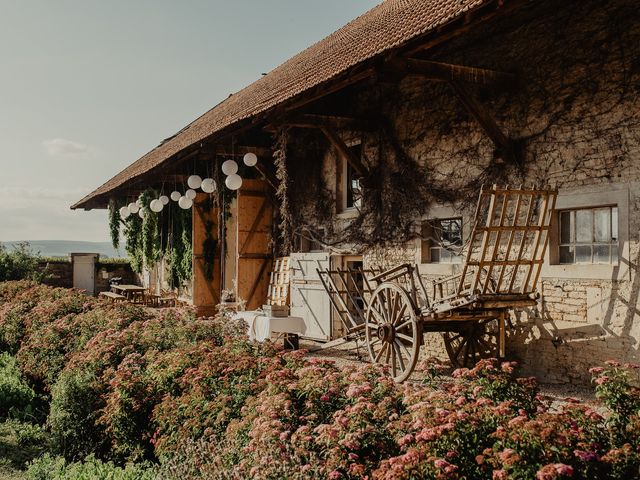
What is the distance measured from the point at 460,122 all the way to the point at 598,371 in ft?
19.2

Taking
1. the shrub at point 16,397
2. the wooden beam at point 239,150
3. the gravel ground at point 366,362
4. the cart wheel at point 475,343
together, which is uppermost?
the wooden beam at point 239,150

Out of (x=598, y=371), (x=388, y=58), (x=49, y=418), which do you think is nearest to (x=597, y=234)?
(x=388, y=58)

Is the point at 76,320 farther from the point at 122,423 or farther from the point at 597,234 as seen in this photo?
the point at 597,234

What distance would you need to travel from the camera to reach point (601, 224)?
24.3 feet

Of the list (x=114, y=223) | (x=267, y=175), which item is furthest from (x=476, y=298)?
(x=114, y=223)

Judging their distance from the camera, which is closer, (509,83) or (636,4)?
(636,4)

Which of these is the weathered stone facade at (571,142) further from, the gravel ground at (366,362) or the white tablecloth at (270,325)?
the white tablecloth at (270,325)

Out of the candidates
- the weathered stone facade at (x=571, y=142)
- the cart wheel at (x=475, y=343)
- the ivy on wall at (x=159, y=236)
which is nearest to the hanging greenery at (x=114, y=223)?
the ivy on wall at (x=159, y=236)

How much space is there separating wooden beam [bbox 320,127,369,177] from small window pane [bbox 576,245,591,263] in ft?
13.7

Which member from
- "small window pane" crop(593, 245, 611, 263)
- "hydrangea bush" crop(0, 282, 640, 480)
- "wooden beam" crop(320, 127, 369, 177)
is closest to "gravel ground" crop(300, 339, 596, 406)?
"hydrangea bush" crop(0, 282, 640, 480)

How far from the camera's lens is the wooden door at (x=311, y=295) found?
11.6 metres

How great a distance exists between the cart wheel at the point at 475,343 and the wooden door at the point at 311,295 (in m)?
3.40

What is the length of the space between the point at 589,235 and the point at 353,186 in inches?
201

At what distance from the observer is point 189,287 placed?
55.0ft
